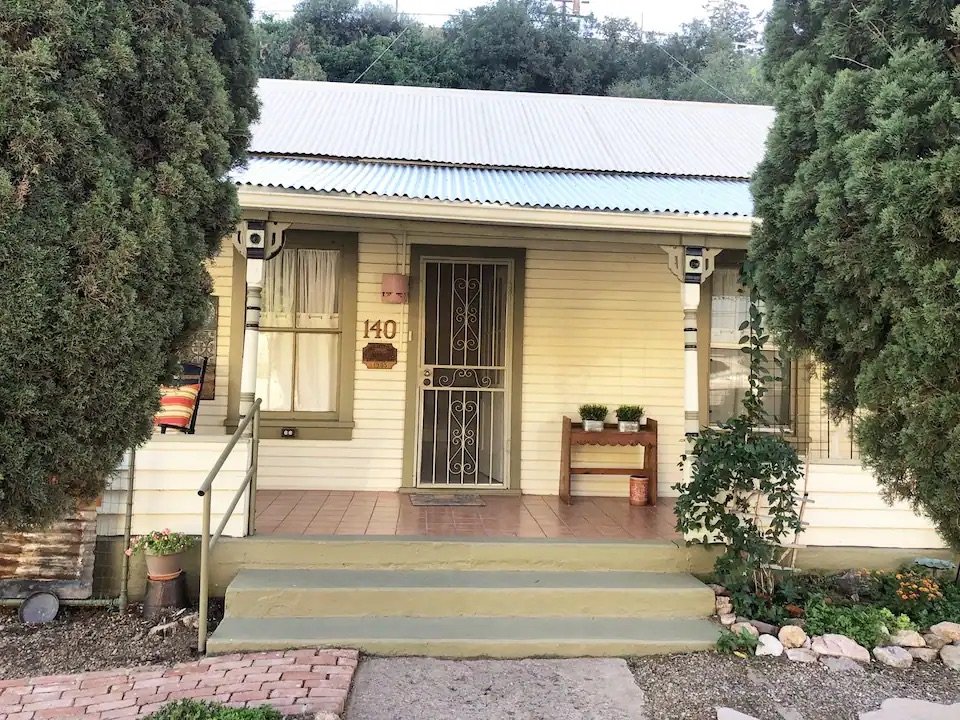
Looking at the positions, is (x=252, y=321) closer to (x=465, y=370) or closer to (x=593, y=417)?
(x=465, y=370)

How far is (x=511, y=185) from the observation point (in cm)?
568

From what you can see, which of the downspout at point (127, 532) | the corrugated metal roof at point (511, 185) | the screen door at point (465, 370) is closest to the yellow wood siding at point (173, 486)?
the downspout at point (127, 532)

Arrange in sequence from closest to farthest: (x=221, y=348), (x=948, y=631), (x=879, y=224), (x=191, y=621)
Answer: (x=879, y=224) < (x=948, y=631) < (x=191, y=621) < (x=221, y=348)

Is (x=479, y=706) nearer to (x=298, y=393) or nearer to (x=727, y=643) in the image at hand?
(x=727, y=643)

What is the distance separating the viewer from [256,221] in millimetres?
4680

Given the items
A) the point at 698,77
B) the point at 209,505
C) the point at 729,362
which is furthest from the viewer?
the point at 698,77

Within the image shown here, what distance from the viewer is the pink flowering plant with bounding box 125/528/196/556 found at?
3998 mm

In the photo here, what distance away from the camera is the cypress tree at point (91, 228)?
2.19m

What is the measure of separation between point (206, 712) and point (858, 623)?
3370 millimetres

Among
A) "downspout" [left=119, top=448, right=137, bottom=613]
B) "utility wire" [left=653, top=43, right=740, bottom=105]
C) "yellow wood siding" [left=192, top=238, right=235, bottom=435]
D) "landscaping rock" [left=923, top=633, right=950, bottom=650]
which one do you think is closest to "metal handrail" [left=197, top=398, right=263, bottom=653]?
"downspout" [left=119, top=448, right=137, bottom=613]

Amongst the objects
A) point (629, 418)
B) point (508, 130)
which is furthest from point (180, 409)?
point (508, 130)

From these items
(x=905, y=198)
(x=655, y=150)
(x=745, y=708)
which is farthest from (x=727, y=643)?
(x=655, y=150)

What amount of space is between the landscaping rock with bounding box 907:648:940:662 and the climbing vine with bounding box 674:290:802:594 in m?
0.76

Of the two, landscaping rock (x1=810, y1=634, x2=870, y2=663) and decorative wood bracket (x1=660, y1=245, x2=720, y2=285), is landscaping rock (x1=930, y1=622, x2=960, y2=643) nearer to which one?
landscaping rock (x1=810, y1=634, x2=870, y2=663)
